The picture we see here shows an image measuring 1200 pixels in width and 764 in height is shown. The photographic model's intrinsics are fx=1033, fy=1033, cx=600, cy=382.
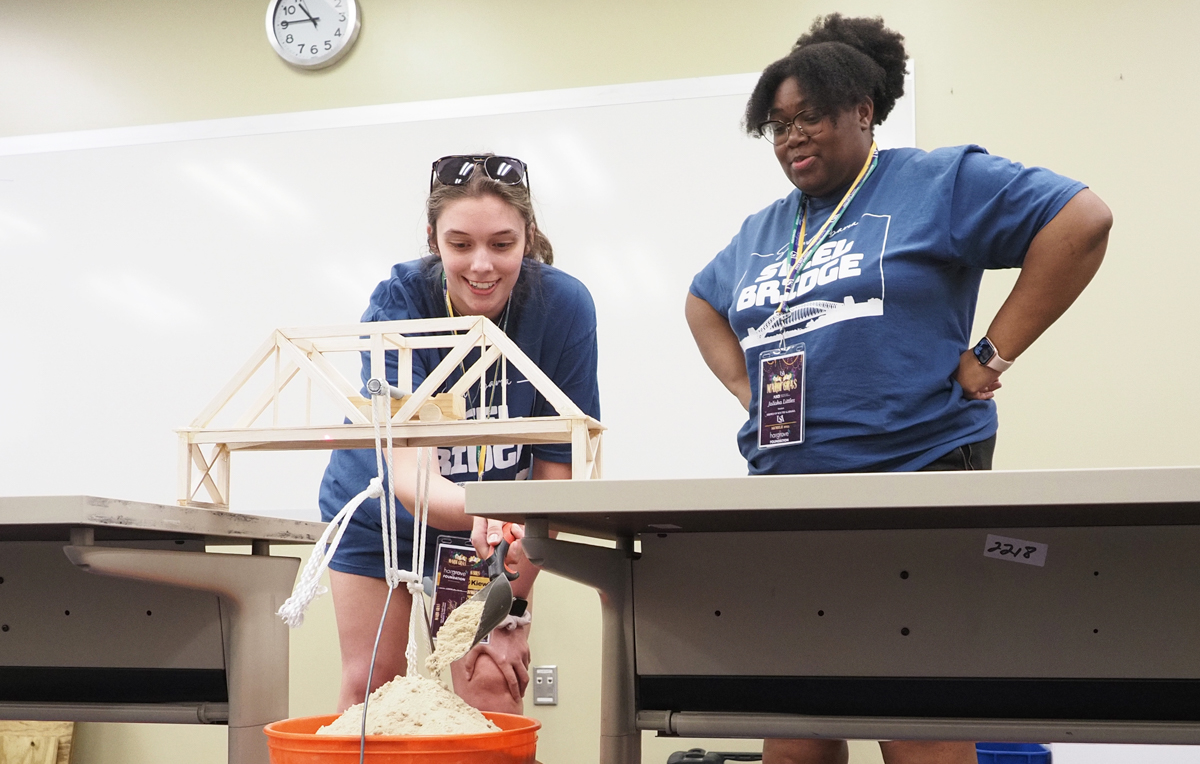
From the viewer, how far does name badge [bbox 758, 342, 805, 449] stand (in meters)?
1.57

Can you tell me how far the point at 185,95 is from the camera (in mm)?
3613

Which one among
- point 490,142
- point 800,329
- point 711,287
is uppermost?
point 490,142

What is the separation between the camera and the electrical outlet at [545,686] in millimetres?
3141

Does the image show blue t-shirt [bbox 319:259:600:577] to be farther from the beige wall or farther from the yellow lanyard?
the beige wall

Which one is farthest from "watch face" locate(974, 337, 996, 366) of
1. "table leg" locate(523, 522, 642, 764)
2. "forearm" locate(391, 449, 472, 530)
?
"forearm" locate(391, 449, 472, 530)

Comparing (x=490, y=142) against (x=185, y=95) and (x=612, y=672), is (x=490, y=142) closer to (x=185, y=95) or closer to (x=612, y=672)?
(x=185, y=95)

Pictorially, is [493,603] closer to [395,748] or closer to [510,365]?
[395,748]

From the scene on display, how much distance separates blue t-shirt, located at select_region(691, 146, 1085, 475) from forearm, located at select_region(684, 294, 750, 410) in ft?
0.99

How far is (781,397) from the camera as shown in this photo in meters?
1.59

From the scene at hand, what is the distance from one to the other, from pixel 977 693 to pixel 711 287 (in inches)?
38.4

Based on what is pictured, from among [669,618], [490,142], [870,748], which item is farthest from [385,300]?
[870,748]

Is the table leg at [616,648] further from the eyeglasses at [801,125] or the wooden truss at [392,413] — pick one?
the eyeglasses at [801,125]

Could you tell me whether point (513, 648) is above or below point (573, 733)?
above

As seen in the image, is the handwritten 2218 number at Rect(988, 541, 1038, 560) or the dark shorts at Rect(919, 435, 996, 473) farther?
the dark shorts at Rect(919, 435, 996, 473)
